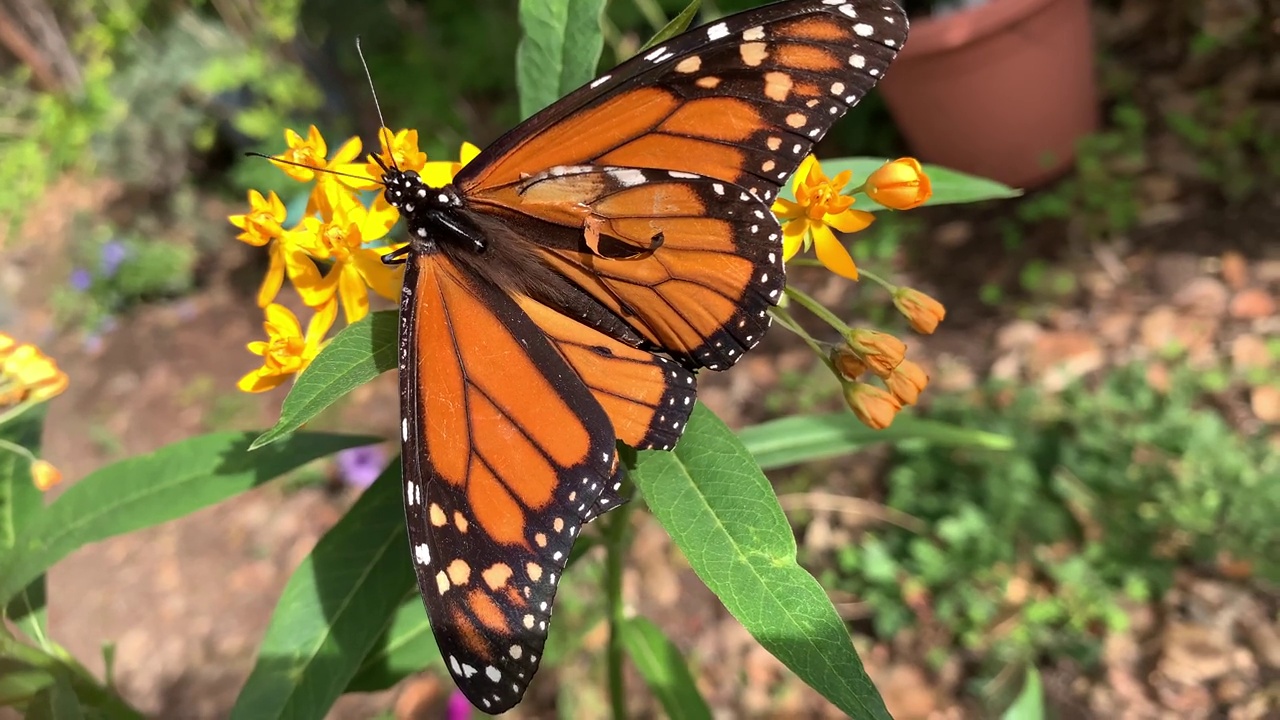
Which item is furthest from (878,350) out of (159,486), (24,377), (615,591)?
(24,377)

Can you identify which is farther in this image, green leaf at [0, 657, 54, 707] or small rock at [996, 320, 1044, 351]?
small rock at [996, 320, 1044, 351]

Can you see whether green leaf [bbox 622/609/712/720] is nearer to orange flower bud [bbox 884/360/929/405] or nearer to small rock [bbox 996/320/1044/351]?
orange flower bud [bbox 884/360/929/405]

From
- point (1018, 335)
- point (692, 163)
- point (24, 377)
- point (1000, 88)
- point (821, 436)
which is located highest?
point (24, 377)

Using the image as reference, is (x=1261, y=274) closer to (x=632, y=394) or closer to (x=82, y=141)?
(x=632, y=394)

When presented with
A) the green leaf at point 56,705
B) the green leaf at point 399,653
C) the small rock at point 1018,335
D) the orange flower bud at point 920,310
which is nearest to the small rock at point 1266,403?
the small rock at point 1018,335

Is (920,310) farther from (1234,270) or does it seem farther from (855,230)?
(1234,270)

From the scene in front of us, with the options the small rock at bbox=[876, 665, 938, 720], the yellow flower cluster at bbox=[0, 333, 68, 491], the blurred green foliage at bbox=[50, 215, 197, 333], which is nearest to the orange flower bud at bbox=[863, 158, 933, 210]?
the yellow flower cluster at bbox=[0, 333, 68, 491]

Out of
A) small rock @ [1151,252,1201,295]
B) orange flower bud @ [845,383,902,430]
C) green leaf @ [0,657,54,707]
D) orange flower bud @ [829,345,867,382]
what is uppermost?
green leaf @ [0,657,54,707]
